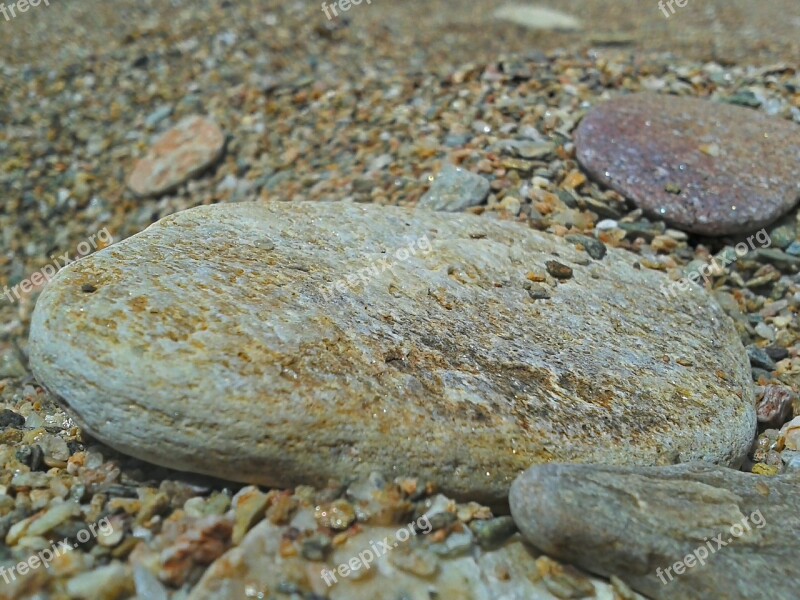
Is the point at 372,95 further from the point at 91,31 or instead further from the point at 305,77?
the point at 91,31

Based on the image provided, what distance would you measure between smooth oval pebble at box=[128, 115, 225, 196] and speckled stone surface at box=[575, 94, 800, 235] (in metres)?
2.87

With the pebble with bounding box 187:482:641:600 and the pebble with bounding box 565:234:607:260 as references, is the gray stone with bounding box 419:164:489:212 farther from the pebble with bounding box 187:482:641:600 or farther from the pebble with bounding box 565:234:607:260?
the pebble with bounding box 187:482:641:600

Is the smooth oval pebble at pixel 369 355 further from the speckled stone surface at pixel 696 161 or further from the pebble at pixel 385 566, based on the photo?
the speckled stone surface at pixel 696 161

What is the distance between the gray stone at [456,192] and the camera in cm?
463

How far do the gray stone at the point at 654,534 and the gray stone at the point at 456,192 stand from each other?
2300 millimetres

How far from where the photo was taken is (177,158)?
19.6ft

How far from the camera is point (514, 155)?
4988mm

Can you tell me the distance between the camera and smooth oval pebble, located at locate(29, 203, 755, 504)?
2551 millimetres

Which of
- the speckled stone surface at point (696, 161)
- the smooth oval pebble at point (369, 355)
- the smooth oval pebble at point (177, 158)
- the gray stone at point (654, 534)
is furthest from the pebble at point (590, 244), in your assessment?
the smooth oval pebble at point (177, 158)

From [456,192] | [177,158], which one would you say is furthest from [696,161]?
[177,158]

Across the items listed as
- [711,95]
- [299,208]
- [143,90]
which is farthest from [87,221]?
[711,95]

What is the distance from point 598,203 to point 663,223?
40 cm

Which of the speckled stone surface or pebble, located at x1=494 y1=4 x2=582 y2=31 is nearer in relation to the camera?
the speckled stone surface

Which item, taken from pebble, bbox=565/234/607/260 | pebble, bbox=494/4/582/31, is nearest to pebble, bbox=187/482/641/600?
pebble, bbox=565/234/607/260
